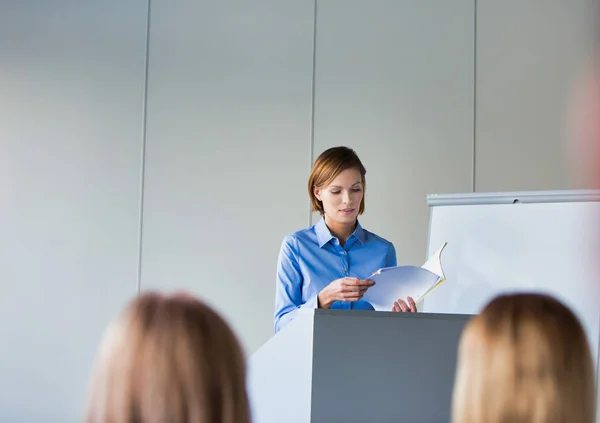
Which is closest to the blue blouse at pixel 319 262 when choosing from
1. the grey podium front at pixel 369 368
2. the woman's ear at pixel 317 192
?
the woman's ear at pixel 317 192

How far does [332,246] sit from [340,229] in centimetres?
8

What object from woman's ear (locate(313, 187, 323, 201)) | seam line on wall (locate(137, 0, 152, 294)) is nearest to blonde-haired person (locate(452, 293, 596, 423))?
woman's ear (locate(313, 187, 323, 201))

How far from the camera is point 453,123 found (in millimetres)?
4867

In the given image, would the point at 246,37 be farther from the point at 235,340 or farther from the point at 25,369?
the point at 235,340

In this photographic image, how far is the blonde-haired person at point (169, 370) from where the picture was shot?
103 cm

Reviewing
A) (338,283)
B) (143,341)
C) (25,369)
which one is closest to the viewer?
(143,341)

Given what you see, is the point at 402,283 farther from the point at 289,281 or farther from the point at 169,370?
the point at 169,370

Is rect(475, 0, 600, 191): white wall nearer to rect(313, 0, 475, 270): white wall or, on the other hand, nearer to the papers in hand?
rect(313, 0, 475, 270): white wall

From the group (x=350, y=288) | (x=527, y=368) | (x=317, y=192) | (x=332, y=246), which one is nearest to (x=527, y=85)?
(x=317, y=192)

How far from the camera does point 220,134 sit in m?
4.98

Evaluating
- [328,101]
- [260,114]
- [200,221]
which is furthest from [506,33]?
[200,221]

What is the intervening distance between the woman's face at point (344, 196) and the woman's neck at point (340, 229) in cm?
2

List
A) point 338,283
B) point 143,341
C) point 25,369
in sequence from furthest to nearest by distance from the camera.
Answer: point 25,369 → point 338,283 → point 143,341

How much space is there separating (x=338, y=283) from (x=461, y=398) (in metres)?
1.56
